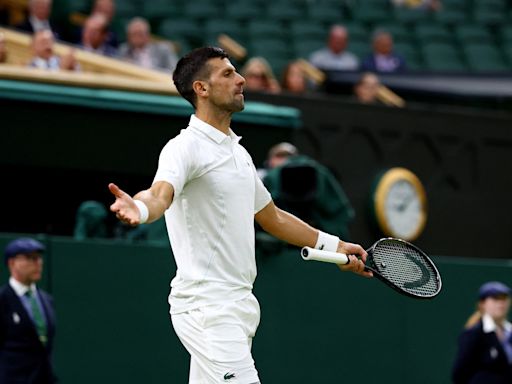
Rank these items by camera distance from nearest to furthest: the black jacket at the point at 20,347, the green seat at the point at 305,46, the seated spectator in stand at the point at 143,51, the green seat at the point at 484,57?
the black jacket at the point at 20,347
the seated spectator in stand at the point at 143,51
the green seat at the point at 305,46
the green seat at the point at 484,57

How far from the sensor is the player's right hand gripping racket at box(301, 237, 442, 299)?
5.67 meters

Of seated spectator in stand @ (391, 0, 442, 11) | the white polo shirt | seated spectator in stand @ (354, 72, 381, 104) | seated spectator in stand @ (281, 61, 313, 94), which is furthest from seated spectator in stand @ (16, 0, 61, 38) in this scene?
the white polo shirt

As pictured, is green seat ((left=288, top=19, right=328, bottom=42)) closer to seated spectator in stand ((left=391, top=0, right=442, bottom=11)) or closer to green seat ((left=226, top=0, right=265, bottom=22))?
green seat ((left=226, top=0, right=265, bottom=22))

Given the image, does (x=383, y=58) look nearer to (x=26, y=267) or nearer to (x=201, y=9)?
(x=201, y=9)

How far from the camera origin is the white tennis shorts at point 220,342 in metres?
5.32

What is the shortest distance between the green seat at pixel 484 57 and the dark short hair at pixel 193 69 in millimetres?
10664

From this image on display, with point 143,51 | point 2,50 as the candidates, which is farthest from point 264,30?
point 2,50

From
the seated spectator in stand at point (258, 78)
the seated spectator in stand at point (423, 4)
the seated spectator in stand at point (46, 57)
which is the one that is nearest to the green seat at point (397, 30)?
the seated spectator in stand at point (423, 4)

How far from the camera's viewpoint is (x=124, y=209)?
4578mm

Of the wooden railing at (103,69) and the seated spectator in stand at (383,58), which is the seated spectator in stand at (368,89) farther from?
the wooden railing at (103,69)

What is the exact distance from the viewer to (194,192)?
209 inches

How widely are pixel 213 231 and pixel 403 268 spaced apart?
0.97 meters

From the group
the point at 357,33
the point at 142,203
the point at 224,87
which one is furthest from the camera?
the point at 357,33

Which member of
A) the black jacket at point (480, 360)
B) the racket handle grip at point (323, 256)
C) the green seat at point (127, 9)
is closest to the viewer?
the racket handle grip at point (323, 256)
